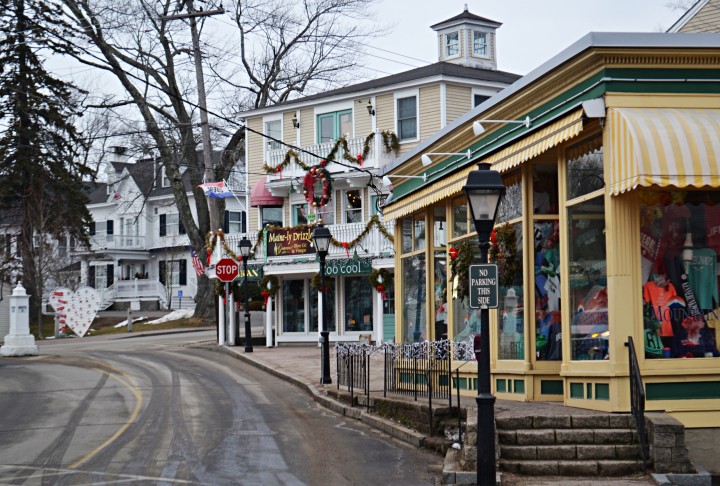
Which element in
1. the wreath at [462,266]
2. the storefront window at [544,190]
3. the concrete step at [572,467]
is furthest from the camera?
the wreath at [462,266]

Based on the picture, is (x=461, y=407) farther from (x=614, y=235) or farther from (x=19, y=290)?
(x=19, y=290)

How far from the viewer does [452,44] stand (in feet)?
131

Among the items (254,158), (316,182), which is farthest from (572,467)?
(254,158)

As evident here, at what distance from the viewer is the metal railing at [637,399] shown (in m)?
10.8

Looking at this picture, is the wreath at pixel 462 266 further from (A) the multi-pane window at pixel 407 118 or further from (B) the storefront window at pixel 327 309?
(B) the storefront window at pixel 327 309

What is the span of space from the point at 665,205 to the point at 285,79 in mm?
39134

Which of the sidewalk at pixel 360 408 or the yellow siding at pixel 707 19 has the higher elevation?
the yellow siding at pixel 707 19

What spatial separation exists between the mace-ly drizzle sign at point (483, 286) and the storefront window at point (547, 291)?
142 inches

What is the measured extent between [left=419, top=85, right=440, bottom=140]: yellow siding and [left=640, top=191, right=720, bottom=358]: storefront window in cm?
2242

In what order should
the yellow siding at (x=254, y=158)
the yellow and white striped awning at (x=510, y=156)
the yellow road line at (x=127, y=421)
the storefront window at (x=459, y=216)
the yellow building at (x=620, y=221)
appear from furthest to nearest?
the yellow siding at (x=254, y=158) → the storefront window at (x=459, y=216) → the yellow road line at (x=127, y=421) → the yellow and white striped awning at (x=510, y=156) → the yellow building at (x=620, y=221)

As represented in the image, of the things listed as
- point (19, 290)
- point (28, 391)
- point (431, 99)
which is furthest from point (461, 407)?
point (19, 290)

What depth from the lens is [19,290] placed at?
113 feet

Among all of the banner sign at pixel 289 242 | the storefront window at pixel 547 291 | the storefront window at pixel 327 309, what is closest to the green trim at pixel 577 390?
the storefront window at pixel 547 291

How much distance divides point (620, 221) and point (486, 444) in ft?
11.1
